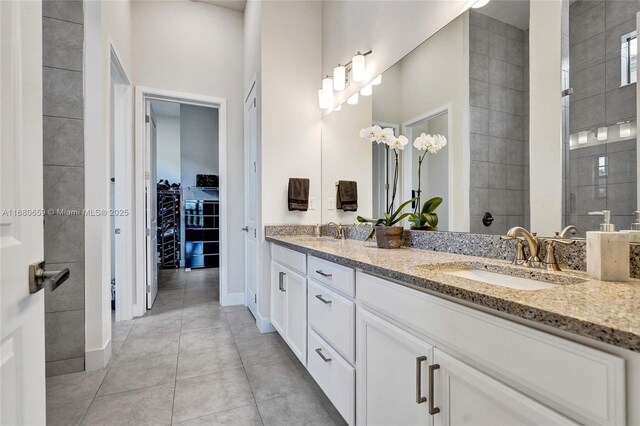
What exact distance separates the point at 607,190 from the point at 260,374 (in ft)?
6.46

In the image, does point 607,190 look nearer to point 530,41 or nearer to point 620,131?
point 620,131

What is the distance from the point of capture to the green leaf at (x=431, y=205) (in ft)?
5.45

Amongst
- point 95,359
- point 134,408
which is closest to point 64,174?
point 95,359

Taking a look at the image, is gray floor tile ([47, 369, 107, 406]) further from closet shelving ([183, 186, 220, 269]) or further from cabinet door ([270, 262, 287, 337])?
closet shelving ([183, 186, 220, 269])

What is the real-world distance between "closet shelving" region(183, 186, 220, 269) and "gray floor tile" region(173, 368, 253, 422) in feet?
12.9

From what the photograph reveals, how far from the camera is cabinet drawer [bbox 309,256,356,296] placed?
4.30 feet

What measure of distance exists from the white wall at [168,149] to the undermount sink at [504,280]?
6.05 metres

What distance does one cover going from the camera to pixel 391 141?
78.4 inches

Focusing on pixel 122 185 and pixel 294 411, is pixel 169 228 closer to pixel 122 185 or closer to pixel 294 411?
pixel 122 185

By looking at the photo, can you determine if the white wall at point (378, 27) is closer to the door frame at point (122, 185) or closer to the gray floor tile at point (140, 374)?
the door frame at point (122, 185)

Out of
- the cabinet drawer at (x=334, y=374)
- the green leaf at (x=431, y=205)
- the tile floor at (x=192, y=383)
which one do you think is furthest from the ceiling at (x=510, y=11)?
the tile floor at (x=192, y=383)

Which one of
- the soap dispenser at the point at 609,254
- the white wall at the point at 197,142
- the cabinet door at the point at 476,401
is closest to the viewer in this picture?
the cabinet door at the point at 476,401

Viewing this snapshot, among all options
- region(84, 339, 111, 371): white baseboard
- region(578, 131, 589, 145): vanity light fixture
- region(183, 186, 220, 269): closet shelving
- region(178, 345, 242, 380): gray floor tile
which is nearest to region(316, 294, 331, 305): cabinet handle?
region(178, 345, 242, 380): gray floor tile

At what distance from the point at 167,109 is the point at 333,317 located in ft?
19.4
